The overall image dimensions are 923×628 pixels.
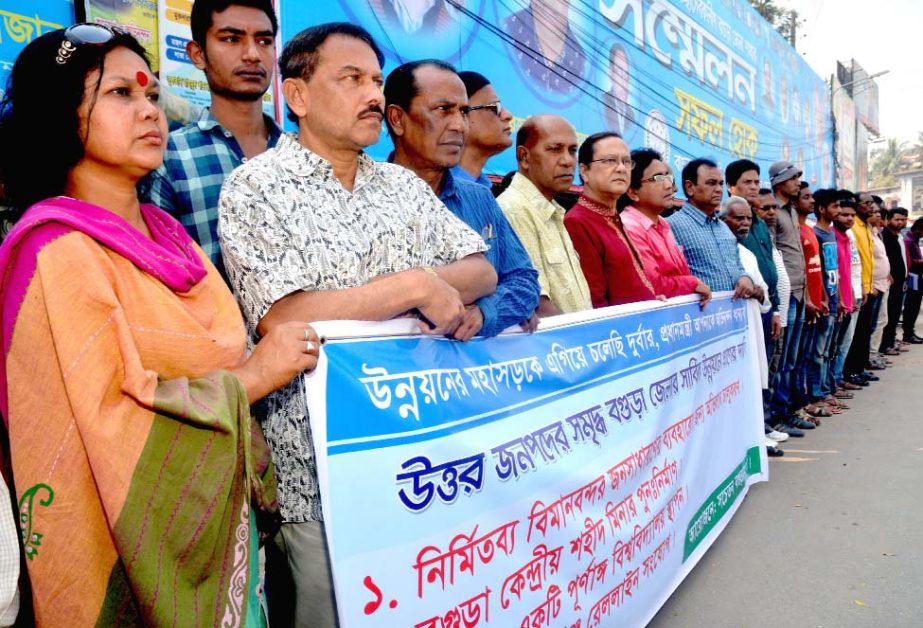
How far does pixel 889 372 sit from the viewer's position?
8.78 meters

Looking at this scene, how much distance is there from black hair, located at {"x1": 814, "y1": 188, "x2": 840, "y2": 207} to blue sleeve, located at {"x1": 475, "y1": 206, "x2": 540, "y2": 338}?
6198 millimetres

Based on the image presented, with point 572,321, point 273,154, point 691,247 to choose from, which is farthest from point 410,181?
point 691,247

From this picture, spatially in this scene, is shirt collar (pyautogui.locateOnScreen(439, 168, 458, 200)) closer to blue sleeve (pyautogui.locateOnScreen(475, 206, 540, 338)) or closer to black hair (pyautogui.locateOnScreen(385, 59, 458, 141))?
blue sleeve (pyautogui.locateOnScreen(475, 206, 540, 338))

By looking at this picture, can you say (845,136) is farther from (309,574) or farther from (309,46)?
(309,574)

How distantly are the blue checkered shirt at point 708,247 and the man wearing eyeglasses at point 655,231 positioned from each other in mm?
221

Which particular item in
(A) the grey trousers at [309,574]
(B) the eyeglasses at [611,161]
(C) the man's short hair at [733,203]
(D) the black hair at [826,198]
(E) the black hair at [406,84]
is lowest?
(A) the grey trousers at [309,574]

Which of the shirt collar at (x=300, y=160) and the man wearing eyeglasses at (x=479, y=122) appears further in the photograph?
the man wearing eyeglasses at (x=479, y=122)

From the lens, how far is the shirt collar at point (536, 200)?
313cm

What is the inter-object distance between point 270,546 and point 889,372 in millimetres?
9164

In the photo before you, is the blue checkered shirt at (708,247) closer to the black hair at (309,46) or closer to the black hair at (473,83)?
the black hair at (473,83)

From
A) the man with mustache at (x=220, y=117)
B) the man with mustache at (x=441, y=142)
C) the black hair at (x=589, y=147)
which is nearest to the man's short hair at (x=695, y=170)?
the black hair at (x=589, y=147)

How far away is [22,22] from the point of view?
3002 millimetres

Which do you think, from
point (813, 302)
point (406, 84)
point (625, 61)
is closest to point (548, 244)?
point (406, 84)

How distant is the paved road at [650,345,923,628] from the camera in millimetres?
2709
